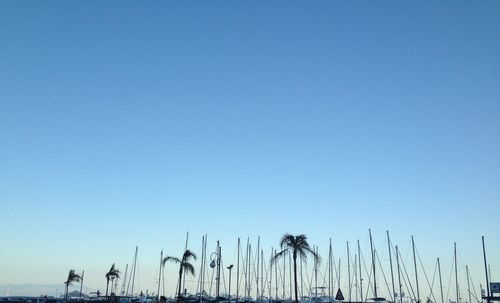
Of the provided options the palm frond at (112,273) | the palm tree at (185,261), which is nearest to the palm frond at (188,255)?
the palm tree at (185,261)

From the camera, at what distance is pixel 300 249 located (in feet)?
156

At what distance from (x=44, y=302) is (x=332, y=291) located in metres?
52.6

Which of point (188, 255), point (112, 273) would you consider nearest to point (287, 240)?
point (188, 255)

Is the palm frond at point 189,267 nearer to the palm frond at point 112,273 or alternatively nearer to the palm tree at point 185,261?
the palm tree at point 185,261

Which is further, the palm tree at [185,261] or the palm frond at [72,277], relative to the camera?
the palm frond at [72,277]

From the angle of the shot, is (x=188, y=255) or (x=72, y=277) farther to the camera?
(x=72, y=277)

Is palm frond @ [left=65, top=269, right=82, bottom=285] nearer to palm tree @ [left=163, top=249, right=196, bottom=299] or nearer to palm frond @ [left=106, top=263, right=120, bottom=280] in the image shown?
palm frond @ [left=106, top=263, right=120, bottom=280]

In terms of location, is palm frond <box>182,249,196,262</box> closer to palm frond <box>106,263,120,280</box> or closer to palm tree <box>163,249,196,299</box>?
palm tree <box>163,249,196,299</box>

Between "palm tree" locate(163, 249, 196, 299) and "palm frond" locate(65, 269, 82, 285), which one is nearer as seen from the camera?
"palm tree" locate(163, 249, 196, 299)

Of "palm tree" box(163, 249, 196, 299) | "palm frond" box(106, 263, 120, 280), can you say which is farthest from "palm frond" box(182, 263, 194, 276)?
"palm frond" box(106, 263, 120, 280)

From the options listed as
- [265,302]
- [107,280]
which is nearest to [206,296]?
[265,302]

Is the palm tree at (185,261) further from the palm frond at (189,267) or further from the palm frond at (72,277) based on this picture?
the palm frond at (72,277)

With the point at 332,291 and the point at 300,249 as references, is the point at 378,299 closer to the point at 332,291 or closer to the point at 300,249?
the point at 332,291

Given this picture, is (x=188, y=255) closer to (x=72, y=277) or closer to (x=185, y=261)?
(x=185, y=261)
